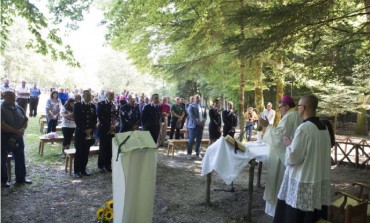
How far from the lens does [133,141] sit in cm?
445

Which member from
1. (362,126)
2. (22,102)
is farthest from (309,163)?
(362,126)

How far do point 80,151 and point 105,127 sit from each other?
2.84 ft

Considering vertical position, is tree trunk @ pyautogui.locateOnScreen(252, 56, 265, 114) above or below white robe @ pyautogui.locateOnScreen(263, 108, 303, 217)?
above

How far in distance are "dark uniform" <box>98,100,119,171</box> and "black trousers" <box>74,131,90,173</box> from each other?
0.56 metres

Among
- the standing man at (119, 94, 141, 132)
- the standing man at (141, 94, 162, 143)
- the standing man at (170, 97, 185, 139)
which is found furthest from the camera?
the standing man at (170, 97, 185, 139)

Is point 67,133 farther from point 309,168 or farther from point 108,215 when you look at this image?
point 309,168

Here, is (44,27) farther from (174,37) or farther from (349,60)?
(349,60)

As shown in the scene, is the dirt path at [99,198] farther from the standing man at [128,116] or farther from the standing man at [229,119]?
the standing man at [229,119]

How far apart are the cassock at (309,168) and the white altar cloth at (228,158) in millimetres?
1271

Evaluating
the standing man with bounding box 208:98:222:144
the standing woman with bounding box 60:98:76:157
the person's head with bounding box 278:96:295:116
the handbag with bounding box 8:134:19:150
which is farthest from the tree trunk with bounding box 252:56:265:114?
the handbag with bounding box 8:134:19:150

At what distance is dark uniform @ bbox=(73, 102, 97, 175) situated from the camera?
25.2 ft

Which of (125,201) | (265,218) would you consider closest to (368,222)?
(265,218)

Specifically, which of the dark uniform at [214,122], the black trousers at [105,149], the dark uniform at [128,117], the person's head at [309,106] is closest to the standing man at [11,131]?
the black trousers at [105,149]

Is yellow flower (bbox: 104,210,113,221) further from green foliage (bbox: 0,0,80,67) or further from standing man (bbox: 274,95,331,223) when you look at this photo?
green foliage (bbox: 0,0,80,67)
